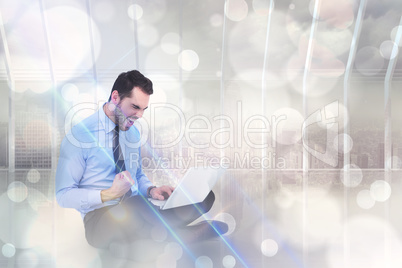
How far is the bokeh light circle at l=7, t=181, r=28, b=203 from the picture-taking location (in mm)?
4971

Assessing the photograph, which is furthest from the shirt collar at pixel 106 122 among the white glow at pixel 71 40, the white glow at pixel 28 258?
the white glow at pixel 71 40

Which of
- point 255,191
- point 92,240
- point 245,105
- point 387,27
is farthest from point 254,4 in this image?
point 92,240

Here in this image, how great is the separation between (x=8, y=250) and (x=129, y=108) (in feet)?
4.39

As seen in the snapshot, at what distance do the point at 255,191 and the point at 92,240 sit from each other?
3.75 m

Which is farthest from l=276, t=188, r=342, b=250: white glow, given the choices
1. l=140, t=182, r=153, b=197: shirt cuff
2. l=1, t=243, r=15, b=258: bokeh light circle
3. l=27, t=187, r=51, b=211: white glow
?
l=27, t=187, r=51, b=211: white glow

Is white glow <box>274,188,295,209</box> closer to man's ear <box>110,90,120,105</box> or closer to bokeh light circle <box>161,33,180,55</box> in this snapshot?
bokeh light circle <box>161,33,180,55</box>

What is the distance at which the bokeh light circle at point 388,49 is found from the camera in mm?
5805

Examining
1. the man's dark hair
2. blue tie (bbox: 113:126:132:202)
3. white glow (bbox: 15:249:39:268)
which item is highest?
the man's dark hair

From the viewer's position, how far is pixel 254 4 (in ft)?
19.0

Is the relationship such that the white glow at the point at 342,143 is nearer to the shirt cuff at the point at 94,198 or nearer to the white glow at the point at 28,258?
the white glow at the point at 28,258

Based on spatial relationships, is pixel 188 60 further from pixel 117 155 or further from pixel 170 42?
pixel 117 155

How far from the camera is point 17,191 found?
5.41m

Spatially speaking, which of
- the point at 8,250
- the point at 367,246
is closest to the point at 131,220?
the point at 8,250

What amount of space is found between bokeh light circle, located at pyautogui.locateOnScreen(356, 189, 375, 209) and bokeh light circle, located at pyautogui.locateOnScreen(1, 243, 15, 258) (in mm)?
3396
